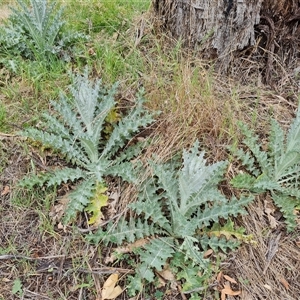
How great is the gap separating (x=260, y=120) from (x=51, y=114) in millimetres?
1296

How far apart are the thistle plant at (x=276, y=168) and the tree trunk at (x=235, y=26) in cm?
62

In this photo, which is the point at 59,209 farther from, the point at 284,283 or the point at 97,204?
the point at 284,283

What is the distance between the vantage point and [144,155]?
7.66ft

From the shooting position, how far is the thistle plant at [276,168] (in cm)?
217

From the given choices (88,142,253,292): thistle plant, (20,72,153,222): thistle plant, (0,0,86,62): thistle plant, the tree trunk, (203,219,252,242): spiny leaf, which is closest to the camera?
(88,142,253,292): thistle plant

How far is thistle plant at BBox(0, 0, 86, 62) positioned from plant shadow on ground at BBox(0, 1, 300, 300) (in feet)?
0.50

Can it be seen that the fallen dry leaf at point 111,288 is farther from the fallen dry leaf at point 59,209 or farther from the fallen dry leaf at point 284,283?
the fallen dry leaf at point 284,283

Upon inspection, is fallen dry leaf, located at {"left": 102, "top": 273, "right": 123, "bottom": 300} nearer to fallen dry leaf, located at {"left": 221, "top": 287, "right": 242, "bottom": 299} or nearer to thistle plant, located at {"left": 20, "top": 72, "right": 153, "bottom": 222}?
thistle plant, located at {"left": 20, "top": 72, "right": 153, "bottom": 222}

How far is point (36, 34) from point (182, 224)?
170 centimetres

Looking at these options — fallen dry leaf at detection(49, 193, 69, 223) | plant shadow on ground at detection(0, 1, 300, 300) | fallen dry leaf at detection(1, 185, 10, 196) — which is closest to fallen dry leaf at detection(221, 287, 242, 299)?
plant shadow on ground at detection(0, 1, 300, 300)

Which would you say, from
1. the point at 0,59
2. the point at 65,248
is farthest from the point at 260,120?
the point at 0,59

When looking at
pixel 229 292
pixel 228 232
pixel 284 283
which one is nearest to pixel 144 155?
pixel 228 232

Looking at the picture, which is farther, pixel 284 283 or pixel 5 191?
pixel 5 191

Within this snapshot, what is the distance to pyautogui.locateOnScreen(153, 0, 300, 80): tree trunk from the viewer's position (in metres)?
2.55
